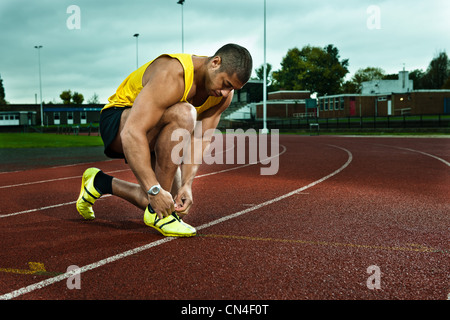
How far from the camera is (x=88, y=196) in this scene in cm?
402

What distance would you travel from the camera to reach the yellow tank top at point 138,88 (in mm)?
3228

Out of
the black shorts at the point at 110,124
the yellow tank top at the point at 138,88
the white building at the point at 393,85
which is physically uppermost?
the white building at the point at 393,85

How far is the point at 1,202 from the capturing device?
5363mm

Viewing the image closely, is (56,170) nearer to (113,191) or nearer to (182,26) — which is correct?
(113,191)

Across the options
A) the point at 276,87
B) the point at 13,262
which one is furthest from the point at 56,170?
the point at 276,87

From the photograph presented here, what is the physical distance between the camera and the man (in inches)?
121

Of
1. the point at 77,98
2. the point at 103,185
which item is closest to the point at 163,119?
the point at 103,185

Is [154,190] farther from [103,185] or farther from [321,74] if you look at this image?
[321,74]

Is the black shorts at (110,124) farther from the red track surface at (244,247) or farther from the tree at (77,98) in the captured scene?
the tree at (77,98)

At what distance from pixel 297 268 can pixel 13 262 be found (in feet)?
6.62

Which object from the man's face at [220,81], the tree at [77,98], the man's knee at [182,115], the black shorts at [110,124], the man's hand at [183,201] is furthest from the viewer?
the tree at [77,98]

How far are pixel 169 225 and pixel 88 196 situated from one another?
1072 mm

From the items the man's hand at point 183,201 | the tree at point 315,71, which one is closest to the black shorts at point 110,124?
the man's hand at point 183,201

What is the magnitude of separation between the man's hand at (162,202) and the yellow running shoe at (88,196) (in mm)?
1094
